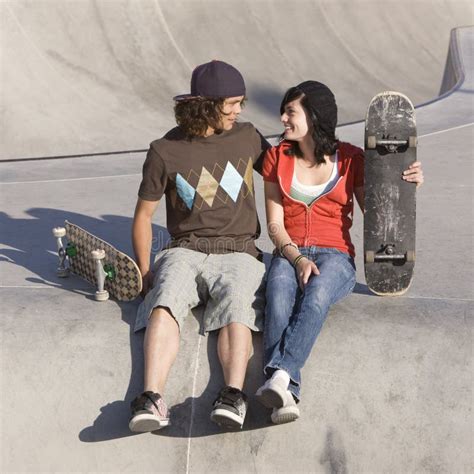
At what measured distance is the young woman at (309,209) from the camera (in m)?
4.41

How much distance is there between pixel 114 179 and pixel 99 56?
6330mm

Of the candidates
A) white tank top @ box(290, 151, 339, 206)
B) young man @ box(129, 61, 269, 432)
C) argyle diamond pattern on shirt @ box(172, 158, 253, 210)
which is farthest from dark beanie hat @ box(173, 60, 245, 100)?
white tank top @ box(290, 151, 339, 206)

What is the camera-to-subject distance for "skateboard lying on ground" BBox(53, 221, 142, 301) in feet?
15.6

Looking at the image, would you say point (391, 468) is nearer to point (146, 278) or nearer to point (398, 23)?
point (146, 278)

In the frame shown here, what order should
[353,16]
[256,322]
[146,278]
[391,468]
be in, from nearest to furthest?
[391,468] < [256,322] < [146,278] < [353,16]

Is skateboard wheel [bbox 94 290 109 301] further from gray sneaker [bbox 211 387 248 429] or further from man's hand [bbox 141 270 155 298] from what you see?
gray sneaker [bbox 211 387 248 429]

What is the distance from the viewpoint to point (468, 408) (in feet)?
14.0

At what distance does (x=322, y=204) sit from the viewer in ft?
15.8

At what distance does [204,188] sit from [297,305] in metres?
0.82

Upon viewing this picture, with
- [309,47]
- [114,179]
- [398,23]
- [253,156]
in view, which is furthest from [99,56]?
[253,156]

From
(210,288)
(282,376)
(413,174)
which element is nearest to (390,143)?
(413,174)

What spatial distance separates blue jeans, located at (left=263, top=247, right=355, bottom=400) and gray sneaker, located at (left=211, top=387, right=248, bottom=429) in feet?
0.67

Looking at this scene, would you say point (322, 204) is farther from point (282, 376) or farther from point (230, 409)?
point (230, 409)

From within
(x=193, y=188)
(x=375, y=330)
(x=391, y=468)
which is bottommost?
(x=391, y=468)
